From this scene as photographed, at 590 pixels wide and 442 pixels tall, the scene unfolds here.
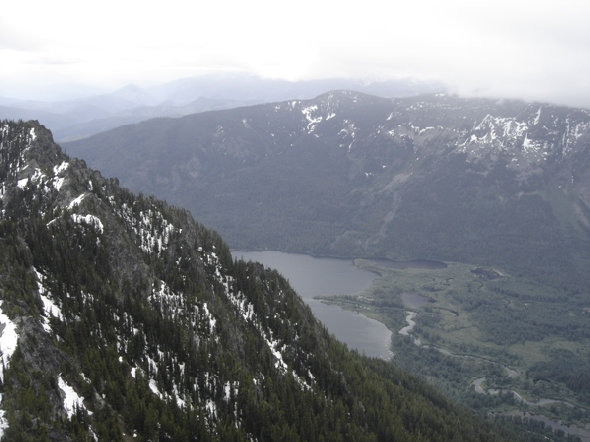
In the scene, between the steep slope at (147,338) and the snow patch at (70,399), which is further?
the steep slope at (147,338)

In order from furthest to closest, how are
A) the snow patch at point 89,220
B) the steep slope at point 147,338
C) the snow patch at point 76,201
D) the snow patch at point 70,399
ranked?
1. the snow patch at point 76,201
2. the snow patch at point 89,220
3. the steep slope at point 147,338
4. the snow patch at point 70,399

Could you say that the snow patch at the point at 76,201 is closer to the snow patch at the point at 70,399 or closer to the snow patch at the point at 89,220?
the snow patch at the point at 89,220

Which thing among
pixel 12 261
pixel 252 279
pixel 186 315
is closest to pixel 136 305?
pixel 186 315

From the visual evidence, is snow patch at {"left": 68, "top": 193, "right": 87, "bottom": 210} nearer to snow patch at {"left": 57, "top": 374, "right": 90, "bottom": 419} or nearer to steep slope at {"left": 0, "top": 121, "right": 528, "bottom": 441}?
steep slope at {"left": 0, "top": 121, "right": 528, "bottom": 441}

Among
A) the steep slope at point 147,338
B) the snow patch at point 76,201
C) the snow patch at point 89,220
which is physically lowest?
the steep slope at point 147,338

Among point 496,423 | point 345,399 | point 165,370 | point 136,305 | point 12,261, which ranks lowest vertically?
point 496,423

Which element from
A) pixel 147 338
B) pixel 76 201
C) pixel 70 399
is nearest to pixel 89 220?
pixel 76 201

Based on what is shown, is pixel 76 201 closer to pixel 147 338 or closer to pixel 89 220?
pixel 89 220

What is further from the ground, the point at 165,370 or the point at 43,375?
the point at 43,375

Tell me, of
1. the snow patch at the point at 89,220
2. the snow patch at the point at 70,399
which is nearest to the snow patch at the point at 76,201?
the snow patch at the point at 89,220

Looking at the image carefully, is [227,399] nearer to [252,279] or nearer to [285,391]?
[285,391]
